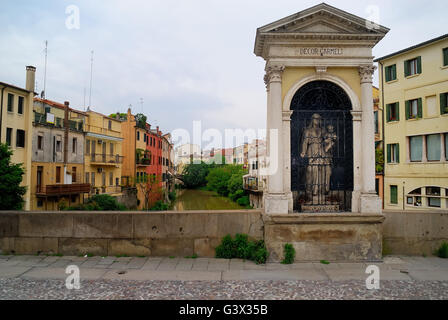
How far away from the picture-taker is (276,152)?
7488mm

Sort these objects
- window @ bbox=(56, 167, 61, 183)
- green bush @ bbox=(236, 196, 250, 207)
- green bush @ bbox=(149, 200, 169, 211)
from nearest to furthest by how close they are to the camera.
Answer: window @ bbox=(56, 167, 61, 183), green bush @ bbox=(149, 200, 169, 211), green bush @ bbox=(236, 196, 250, 207)

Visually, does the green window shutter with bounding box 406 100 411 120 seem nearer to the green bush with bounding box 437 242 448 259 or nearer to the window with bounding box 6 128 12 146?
the green bush with bounding box 437 242 448 259

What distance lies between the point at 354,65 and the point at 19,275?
350 inches

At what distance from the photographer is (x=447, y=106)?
60.7 feet

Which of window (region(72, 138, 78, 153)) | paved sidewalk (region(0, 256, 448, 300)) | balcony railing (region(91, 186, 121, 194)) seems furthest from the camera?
balcony railing (region(91, 186, 121, 194))

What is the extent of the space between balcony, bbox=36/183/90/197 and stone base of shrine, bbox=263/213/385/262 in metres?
22.9

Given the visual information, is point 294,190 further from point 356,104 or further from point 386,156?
point 386,156

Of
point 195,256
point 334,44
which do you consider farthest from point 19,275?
point 334,44

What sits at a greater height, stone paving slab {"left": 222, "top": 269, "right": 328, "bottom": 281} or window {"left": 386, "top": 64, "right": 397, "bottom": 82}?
window {"left": 386, "top": 64, "right": 397, "bottom": 82}

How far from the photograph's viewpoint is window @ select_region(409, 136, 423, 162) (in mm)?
19969

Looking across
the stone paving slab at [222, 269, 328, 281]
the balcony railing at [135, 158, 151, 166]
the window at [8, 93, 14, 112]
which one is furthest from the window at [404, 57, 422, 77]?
the balcony railing at [135, 158, 151, 166]

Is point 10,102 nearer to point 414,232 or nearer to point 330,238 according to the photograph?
point 330,238

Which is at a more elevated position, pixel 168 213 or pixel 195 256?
pixel 168 213

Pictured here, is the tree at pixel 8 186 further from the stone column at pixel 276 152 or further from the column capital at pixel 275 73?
the column capital at pixel 275 73
